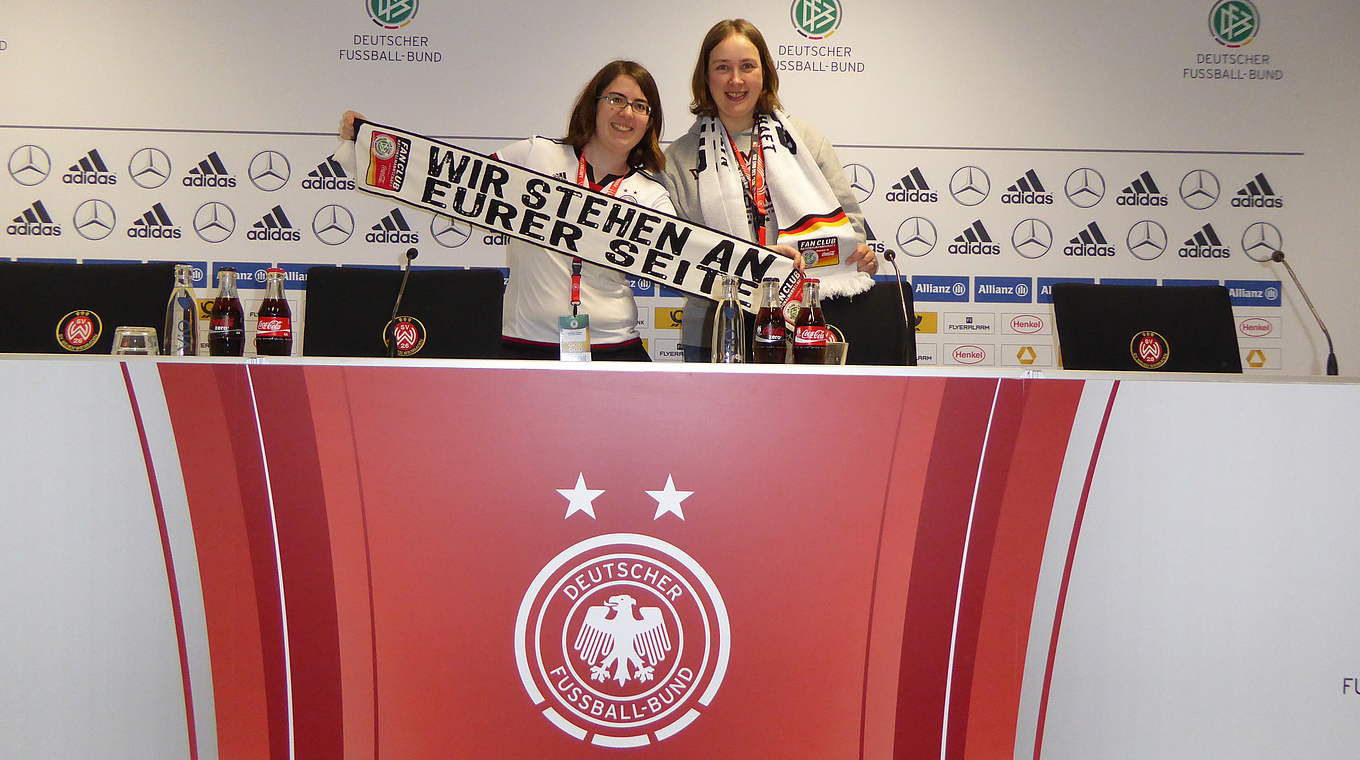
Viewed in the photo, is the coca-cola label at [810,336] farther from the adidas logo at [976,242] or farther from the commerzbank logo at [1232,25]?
the commerzbank logo at [1232,25]

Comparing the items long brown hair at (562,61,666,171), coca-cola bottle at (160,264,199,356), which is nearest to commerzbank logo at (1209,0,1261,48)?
long brown hair at (562,61,666,171)

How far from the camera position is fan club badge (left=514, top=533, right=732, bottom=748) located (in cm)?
131

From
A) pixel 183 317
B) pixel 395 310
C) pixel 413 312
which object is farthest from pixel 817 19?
pixel 183 317

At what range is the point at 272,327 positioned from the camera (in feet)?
5.67

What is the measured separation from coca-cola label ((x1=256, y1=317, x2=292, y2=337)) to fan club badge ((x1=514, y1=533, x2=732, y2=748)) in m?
0.83

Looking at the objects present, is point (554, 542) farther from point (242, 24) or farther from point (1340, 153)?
point (1340, 153)

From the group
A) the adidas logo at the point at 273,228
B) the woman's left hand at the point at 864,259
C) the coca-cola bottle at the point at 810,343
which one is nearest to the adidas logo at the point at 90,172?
the adidas logo at the point at 273,228

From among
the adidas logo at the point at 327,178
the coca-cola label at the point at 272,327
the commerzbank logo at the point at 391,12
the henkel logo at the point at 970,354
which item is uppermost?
the commerzbank logo at the point at 391,12

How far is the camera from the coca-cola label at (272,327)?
1.72 meters

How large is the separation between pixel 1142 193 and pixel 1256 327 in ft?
2.53

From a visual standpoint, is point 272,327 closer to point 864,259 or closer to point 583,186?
point 583,186

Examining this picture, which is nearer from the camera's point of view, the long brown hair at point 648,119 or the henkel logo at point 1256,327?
the long brown hair at point 648,119

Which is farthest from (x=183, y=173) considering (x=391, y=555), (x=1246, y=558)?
(x=1246, y=558)

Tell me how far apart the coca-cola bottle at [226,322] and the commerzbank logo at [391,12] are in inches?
91.1
